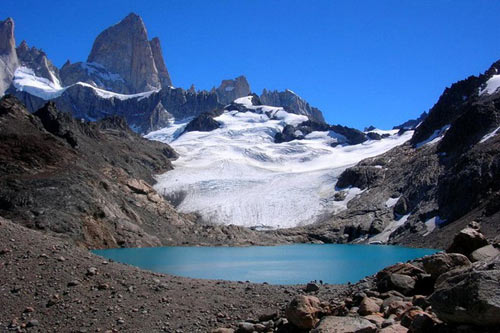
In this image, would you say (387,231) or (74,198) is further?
(387,231)

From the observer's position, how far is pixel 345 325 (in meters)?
9.71

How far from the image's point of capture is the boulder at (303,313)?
11164 mm

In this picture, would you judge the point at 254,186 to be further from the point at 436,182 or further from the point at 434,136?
the point at 436,182

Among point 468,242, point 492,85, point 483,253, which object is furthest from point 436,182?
point 483,253

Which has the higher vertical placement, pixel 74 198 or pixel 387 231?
pixel 74 198

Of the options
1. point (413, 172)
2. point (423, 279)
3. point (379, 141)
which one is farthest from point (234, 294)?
point (379, 141)

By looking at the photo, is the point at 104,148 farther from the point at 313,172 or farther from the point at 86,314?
the point at 86,314

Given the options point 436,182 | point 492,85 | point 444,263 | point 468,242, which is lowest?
point 444,263

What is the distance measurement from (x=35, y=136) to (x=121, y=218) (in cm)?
1740

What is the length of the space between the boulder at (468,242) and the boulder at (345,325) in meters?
5.89

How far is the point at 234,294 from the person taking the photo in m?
16.3

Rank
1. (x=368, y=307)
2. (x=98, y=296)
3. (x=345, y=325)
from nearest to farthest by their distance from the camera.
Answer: (x=345, y=325) < (x=368, y=307) < (x=98, y=296)

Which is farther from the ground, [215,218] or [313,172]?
[313,172]

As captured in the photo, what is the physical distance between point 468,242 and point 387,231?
68900 millimetres
